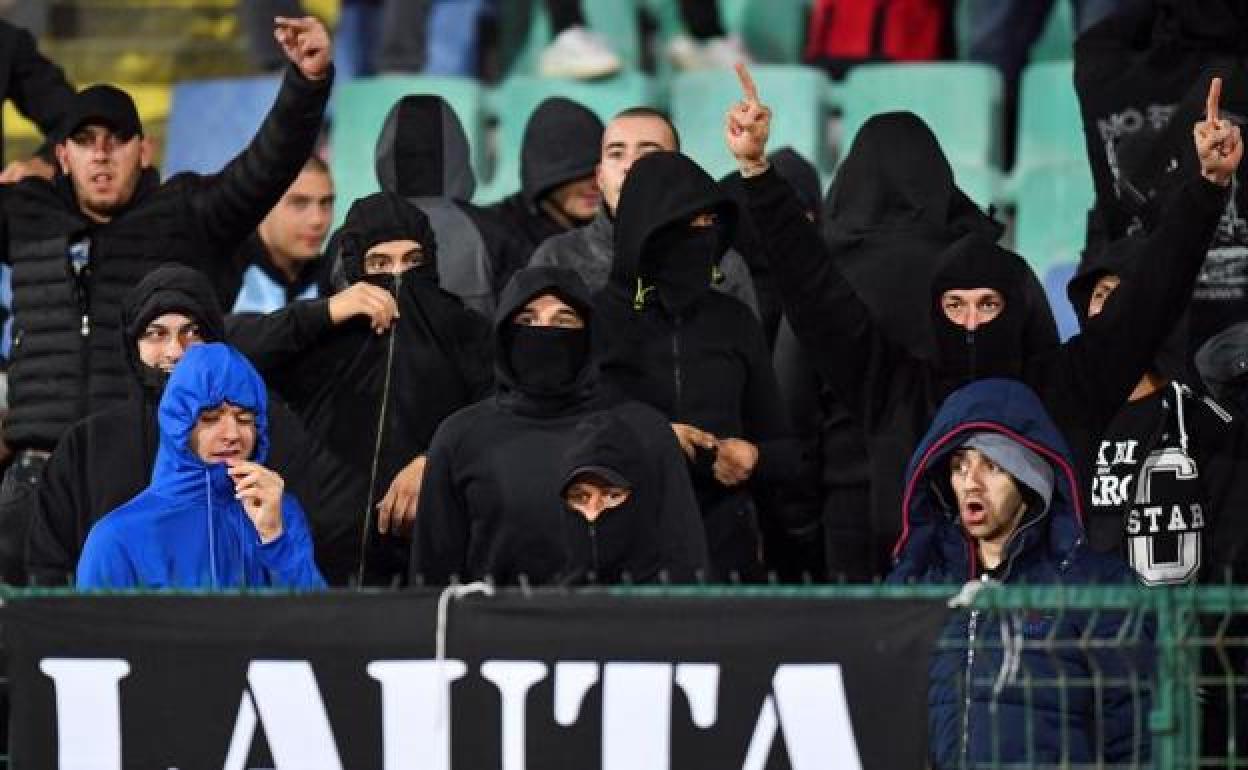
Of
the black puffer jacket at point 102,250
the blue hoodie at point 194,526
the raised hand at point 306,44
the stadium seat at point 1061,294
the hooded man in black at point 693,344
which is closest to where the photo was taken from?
the blue hoodie at point 194,526

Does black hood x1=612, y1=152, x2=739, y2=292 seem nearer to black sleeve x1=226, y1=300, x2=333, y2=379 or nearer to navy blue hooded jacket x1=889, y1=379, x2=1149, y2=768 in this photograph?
black sleeve x1=226, y1=300, x2=333, y2=379

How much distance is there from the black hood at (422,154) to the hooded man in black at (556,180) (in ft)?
0.83

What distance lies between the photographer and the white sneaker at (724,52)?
12.8m

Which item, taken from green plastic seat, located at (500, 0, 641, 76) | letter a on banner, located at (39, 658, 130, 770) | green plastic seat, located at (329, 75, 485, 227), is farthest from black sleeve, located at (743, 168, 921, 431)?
green plastic seat, located at (500, 0, 641, 76)

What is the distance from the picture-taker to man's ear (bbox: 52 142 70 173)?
905 centimetres

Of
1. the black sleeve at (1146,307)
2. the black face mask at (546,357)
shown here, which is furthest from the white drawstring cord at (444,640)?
the black sleeve at (1146,307)

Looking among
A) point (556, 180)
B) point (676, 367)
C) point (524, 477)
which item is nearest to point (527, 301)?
point (524, 477)

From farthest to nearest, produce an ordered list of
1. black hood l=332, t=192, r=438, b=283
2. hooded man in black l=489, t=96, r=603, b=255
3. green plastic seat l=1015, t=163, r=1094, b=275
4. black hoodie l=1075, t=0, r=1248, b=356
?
green plastic seat l=1015, t=163, r=1094, b=275, hooded man in black l=489, t=96, r=603, b=255, black hoodie l=1075, t=0, r=1248, b=356, black hood l=332, t=192, r=438, b=283

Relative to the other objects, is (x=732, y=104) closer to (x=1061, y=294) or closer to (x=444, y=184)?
(x=1061, y=294)

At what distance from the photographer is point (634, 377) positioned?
8.32 metres

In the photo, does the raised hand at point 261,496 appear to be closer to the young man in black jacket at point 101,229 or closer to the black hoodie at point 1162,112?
the young man in black jacket at point 101,229

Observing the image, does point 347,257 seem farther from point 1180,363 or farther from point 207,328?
point 1180,363

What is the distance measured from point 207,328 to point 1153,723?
311 centimetres

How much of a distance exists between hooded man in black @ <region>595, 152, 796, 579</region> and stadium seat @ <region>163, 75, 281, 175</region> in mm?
4526
